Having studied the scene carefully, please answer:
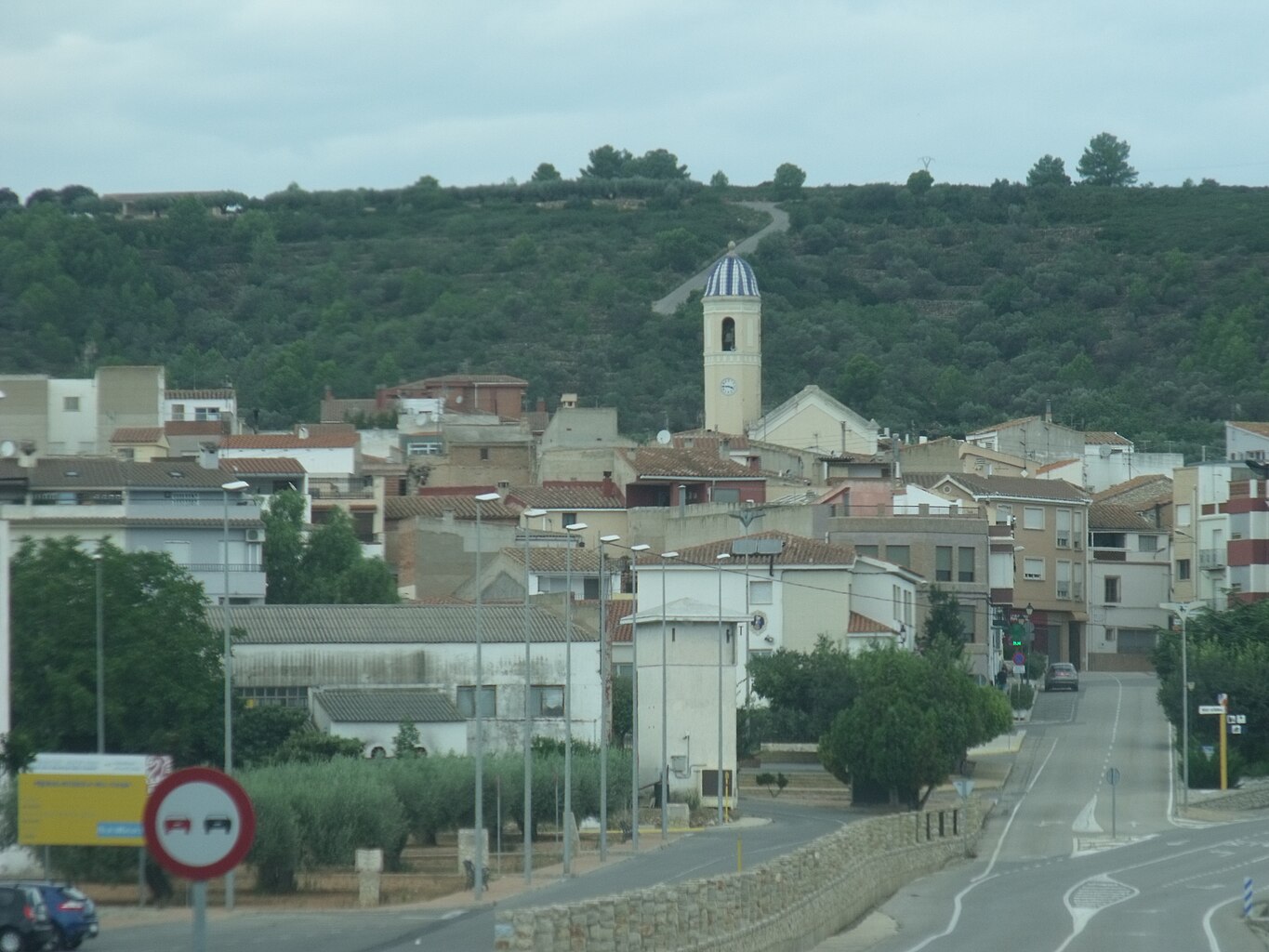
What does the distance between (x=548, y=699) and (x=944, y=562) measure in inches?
1157

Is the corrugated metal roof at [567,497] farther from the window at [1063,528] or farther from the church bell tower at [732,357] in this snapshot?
the church bell tower at [732,357]

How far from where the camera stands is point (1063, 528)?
347 feet

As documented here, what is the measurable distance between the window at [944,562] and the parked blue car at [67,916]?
61.3 metres

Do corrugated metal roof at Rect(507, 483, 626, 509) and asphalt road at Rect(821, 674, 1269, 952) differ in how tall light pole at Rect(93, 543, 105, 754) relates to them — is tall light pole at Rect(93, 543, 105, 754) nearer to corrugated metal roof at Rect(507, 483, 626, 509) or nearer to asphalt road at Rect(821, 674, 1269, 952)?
asphalt road at Rect(821, 674, 1269, 952)

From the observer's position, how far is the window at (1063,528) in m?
105

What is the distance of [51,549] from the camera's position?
5906 centimetres

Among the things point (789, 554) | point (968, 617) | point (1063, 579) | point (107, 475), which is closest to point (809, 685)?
point (789, 554)

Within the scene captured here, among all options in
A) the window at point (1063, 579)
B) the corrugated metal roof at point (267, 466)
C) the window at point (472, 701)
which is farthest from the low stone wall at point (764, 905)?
the window at point (1063, 579)

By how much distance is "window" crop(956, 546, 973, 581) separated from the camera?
3676 inches

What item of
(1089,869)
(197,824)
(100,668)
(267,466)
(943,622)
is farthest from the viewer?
(267,466)

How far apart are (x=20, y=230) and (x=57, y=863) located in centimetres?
15729

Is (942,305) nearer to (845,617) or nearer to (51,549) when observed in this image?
(845,617)

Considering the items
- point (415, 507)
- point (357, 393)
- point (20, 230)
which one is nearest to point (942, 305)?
point (357, 393)

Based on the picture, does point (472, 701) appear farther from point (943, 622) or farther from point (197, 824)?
point (197, 824)
